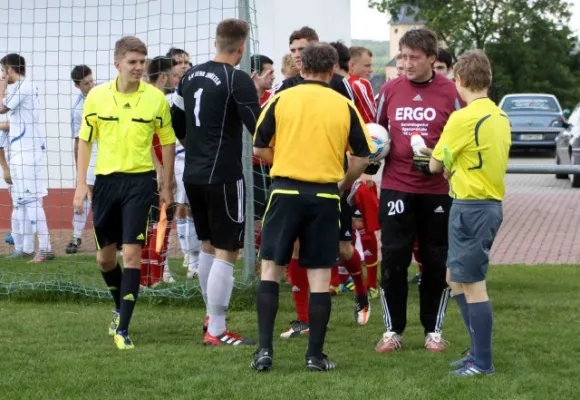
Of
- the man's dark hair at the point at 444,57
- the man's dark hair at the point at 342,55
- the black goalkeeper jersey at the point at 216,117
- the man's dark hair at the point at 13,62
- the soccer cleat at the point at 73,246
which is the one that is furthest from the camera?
the soccer cleat at the point at 73,246

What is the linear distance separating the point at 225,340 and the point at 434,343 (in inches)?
54.6

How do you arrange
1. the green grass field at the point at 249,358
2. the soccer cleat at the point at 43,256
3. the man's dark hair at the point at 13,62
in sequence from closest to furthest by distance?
the green grass field at the point at 249,358, the man's dark hair at the point at 13,62, the soccer cleat at the point at 43,256

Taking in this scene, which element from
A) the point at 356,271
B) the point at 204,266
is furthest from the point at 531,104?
the point at 204,266

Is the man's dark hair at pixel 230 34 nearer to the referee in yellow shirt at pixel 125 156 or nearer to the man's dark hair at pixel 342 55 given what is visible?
the referee in yellow shirt at pixel 125 156

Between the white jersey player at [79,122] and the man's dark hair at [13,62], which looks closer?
the man's dark hair at [13,62]

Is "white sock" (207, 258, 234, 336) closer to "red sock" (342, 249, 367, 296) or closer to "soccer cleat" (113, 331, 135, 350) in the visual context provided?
"soccer cleat" (113, 331, 135, 350)

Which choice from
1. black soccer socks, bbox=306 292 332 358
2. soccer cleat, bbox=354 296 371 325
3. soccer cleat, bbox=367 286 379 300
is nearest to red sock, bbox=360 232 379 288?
soccer cleat, bbox=367 286 379 300

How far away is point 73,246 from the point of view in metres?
12.1

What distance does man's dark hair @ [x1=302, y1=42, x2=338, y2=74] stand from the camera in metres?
6.23

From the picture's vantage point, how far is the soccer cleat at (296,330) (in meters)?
7.43

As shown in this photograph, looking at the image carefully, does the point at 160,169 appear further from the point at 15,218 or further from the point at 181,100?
the point at 15,218

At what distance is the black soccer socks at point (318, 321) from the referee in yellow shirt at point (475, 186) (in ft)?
2.48

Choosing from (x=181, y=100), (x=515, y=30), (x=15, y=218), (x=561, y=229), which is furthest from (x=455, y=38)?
(x=181, y=100)

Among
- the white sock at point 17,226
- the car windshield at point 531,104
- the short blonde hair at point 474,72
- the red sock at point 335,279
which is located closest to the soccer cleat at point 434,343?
the short blonde hair at point 474,72
